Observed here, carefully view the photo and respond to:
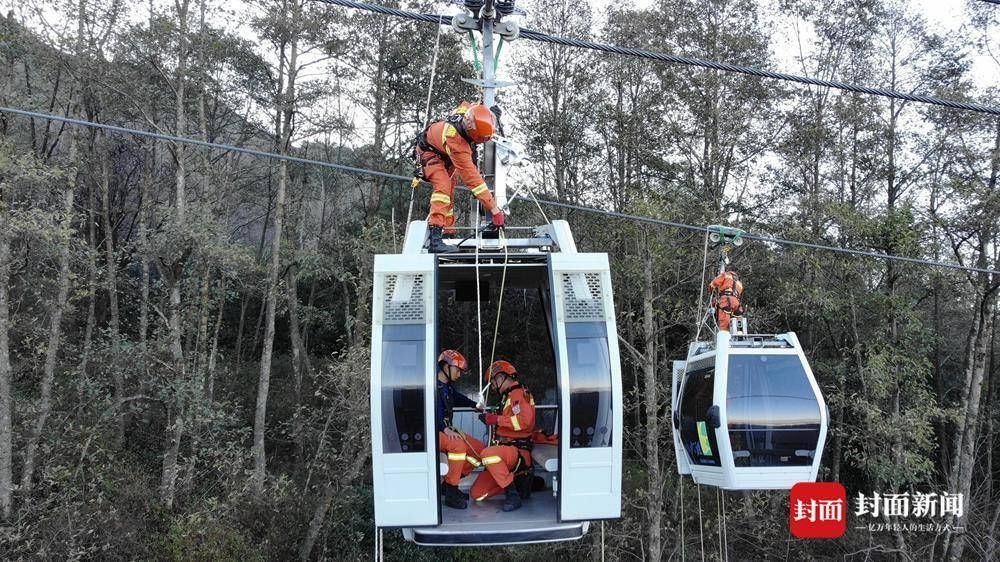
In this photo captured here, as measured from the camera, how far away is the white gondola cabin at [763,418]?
6.77m

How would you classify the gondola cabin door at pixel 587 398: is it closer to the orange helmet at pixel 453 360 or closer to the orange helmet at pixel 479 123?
the orange helmet at pixel 479 123

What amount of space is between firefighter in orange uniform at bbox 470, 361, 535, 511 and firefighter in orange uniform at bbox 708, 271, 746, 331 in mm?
3410

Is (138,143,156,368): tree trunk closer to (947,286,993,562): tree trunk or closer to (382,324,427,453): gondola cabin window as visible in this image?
(382,324,427,453): gondola cabin window

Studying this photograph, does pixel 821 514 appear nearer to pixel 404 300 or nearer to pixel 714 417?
pixel 714 417

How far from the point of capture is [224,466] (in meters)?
13.4

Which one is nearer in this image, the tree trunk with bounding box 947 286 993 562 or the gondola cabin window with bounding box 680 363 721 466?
the gondola cabin window with bounding box 680 363 721 466

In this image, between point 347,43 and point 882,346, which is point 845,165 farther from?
point 347,43

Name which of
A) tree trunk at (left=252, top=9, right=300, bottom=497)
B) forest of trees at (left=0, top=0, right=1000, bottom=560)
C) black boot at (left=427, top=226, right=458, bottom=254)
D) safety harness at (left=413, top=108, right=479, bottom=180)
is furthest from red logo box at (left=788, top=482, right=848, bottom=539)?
black boot at (left=427, top=226, right=458, bottom=254)

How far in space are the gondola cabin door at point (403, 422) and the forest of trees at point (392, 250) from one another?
25.7ft

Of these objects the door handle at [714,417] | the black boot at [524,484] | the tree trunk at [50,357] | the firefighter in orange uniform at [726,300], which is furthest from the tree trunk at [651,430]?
the tree trunk at [50,357]

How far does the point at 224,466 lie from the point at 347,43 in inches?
376

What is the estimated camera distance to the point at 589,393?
167 inches

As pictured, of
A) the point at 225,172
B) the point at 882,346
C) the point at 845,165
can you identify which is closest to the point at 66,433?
the point at 225,172

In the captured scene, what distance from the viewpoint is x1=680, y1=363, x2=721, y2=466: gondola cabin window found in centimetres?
698
